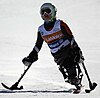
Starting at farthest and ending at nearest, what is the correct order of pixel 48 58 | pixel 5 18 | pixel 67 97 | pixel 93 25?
pixel 5 18 → pixel 93 25 → pixel 48 58 → pixel 67 97

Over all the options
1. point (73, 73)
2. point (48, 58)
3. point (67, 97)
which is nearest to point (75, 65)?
point (73, 73)

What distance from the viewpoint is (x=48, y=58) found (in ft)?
53.5

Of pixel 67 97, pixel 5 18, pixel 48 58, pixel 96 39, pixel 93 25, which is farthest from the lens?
pixel 5 18

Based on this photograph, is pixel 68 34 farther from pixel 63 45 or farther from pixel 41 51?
pixel 41 51

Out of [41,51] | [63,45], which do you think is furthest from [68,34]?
[41,51]

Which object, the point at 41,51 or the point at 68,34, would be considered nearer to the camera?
the point at 68,34

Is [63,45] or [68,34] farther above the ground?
[68,34]

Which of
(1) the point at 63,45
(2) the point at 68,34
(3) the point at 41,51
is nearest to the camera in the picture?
(2) the point at 68,34

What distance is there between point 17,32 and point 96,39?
669cm

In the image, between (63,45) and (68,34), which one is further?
(63,45)

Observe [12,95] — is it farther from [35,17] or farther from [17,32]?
[35,17]

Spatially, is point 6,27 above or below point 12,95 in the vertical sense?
below

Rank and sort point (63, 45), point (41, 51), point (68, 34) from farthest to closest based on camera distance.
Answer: point (41, 51) < point (63, 45) < point (68, 34)

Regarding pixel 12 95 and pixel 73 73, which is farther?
pixel 73 73
